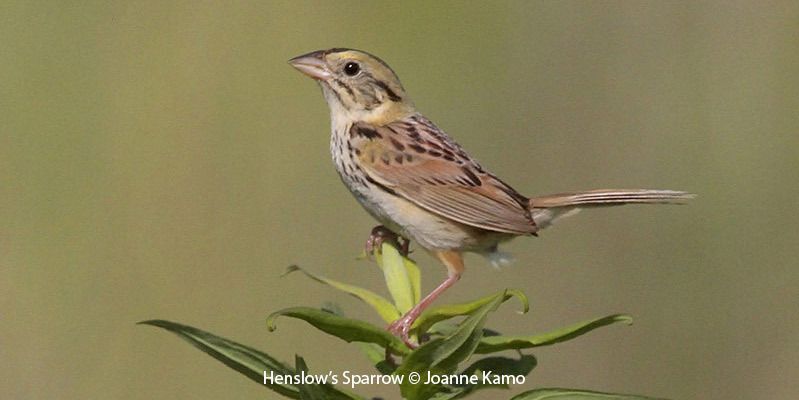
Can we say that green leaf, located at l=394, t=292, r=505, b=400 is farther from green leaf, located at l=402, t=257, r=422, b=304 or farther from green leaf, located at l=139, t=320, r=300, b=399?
green leaf, located at l=402, t=257, r=422, b=304

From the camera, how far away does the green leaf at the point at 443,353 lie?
1.48 metres

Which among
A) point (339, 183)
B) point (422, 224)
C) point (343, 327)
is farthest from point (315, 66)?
point (343, 327)

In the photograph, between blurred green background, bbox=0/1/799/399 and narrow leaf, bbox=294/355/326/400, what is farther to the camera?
blurred green background, bbox=0/1/799/399

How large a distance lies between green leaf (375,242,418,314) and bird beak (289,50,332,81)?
1.43 metres

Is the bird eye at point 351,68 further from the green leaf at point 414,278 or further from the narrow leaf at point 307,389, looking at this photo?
the narrow leaf at point 307,389

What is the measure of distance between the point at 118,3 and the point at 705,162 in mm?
2213

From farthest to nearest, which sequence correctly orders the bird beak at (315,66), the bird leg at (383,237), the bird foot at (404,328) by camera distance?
the bird beak at (315,66)
the bird leg at (383,237)
the bird foot at (404,328)

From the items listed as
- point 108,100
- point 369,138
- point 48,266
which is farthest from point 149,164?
point 369,138

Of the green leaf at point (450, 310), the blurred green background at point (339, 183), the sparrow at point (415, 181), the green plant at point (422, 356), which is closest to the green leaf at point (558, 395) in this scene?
the green plant at point (422, 356)

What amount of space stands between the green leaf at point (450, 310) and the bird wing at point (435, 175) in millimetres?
1216

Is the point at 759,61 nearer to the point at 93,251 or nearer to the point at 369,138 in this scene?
the point at 369,138

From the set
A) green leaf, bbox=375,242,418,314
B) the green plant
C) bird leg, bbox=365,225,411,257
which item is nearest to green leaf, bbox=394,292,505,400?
the green plant

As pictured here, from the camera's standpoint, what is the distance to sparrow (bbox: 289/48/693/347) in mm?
3014

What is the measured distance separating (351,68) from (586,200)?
741 millimetres
